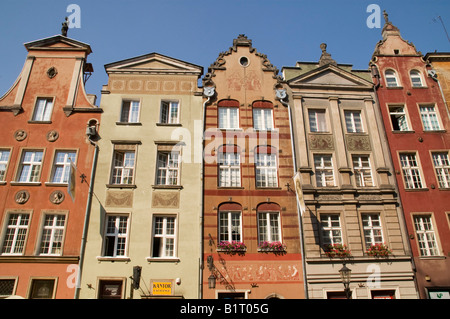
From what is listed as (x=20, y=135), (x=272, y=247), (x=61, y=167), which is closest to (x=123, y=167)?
(x=61, y=167)

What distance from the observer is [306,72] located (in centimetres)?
2159

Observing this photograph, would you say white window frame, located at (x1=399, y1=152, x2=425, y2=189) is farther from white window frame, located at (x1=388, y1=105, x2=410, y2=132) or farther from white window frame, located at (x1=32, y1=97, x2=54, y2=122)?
white window frame, located at (x1=32, y1=97, x2=54, y2=122)

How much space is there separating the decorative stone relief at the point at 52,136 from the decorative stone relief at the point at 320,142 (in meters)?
14.8

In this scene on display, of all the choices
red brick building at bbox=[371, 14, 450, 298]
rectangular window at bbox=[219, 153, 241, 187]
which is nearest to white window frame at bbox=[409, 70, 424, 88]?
red brick building at bbox=[371, 14, 450, 298]

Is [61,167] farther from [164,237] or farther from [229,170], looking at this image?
[229,170]

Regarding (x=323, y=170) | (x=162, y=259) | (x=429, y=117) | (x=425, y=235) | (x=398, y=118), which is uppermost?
(x=398, y=118)

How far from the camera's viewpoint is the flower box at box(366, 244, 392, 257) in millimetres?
17359

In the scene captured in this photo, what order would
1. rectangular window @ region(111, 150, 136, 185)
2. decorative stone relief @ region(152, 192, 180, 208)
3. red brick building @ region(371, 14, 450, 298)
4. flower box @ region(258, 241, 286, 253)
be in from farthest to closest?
rectangular window @ region(111, 150, 136, 185), decorative stone relief @ region(152, 192, 180, 208), red brick building @ region(371, 14, 450, 298), flower box @ region(258, 241, 286, 253)

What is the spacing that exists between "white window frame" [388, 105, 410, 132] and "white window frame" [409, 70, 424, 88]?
6.79 ft

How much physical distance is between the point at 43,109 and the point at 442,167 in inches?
948

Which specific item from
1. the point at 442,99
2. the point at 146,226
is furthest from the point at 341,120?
the point at 146,226

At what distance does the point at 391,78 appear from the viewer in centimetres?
2241
